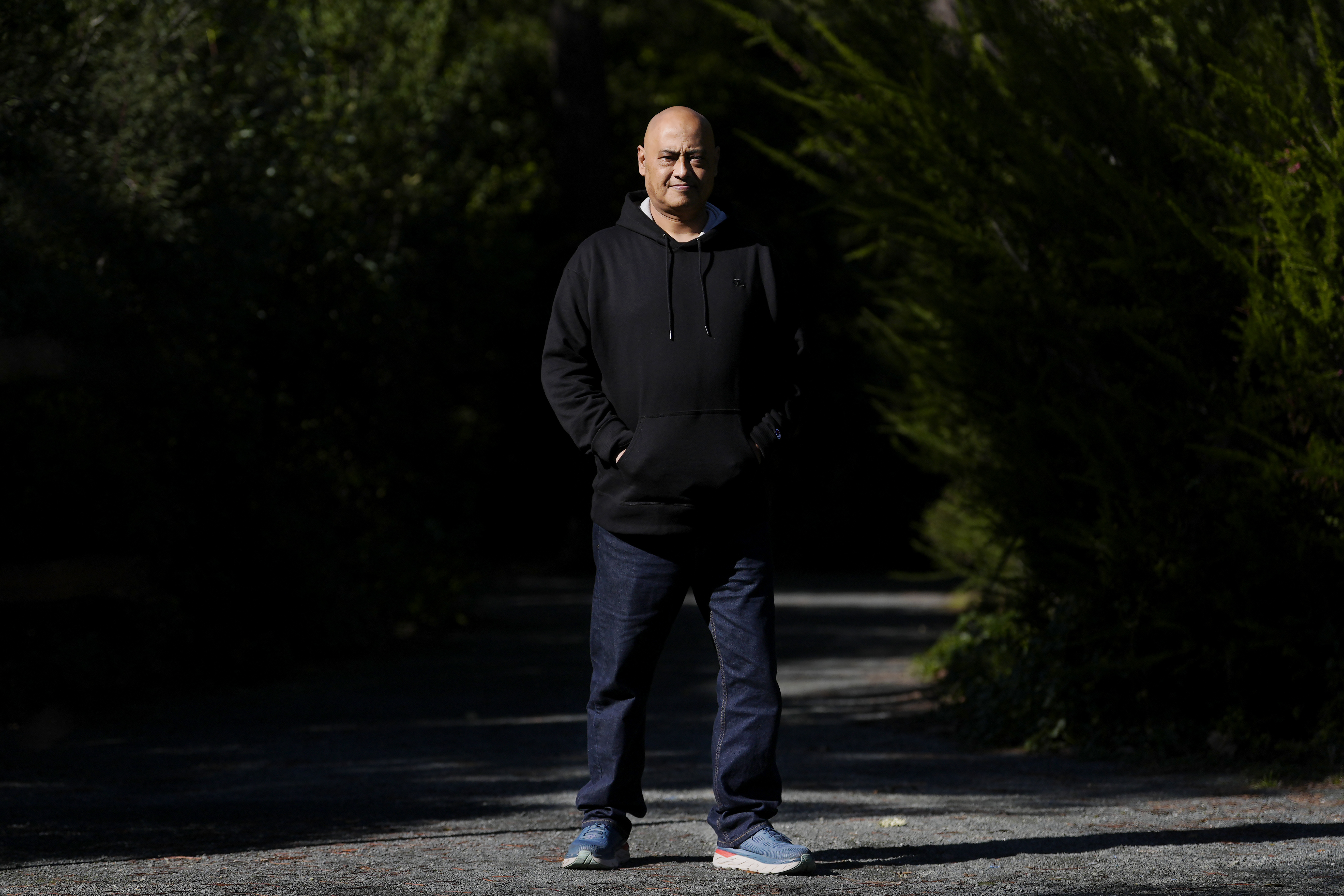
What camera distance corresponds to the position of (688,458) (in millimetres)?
4297

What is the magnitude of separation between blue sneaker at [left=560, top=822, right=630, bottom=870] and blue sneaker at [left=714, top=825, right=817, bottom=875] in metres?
0.31

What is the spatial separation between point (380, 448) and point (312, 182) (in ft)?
7.07

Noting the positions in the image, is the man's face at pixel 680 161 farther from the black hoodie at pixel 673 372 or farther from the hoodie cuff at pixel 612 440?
the hoodie cuff at pixel 612 440

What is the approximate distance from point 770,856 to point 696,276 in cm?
156

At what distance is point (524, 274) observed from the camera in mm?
14023

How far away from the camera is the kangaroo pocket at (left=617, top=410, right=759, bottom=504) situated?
430cm

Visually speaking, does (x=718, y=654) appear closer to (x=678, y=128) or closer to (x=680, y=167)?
(x=680, y=167)

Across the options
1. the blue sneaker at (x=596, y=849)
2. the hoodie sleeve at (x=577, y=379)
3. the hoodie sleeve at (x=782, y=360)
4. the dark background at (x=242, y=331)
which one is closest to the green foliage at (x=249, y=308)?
the dark background at (x=242, y=331)

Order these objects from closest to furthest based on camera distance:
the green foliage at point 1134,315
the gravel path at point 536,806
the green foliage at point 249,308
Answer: the gravel path at point 536,806 → the green foliage at point 1134,315 → the green foliage at point 249,308

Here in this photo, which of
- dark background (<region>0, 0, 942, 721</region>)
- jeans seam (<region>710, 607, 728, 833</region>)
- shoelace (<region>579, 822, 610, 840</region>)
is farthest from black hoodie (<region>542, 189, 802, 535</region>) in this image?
shoelace (<region>579, 822, 610, 840</region>)

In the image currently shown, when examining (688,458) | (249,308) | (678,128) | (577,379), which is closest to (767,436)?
Result: (688,458)

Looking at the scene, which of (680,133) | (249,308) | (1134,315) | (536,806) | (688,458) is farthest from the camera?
(249,308)

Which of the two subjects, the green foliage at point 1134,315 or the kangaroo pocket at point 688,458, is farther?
the green foliage at point 1134,315

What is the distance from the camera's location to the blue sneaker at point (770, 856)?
14.1 ft
